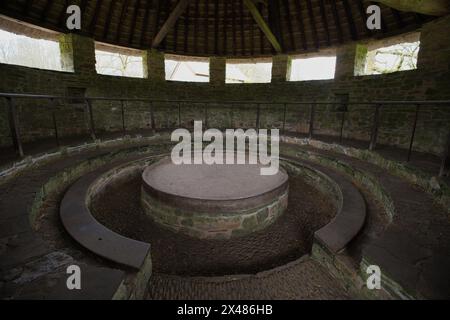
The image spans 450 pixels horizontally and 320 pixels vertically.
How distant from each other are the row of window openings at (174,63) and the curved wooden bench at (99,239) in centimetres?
1139

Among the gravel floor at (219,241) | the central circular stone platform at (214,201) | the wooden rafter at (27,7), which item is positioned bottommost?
the gravel floor at (219,241)

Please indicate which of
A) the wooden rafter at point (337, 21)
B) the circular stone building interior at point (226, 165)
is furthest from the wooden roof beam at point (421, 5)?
the wooden rafter at point (337, 21)

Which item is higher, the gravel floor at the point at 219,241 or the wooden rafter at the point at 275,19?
the wooden rafter at the point at 275,19

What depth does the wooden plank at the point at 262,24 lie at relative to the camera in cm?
725

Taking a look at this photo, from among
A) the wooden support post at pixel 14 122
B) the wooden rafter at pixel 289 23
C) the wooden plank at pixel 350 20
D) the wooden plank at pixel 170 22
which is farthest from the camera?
the wooden rafter at pixel 289 23

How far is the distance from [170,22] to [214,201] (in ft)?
23.0

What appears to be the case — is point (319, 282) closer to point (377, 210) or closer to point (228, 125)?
point (377, 210)

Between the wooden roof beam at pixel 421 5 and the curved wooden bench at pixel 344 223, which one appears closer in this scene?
the curved wooden bench at pixel 344 223

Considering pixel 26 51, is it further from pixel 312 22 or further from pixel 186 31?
pixel 312 22

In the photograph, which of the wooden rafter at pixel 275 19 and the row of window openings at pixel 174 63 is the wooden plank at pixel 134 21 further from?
the wooden rafter at pixel 275 19

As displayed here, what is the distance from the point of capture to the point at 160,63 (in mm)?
8766

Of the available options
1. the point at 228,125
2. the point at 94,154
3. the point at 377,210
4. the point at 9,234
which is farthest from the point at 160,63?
the point at 377,210

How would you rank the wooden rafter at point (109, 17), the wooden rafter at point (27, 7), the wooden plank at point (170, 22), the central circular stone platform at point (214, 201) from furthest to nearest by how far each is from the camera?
the wooden rafter at point (109, 17) → the wooden plank at point (170, 22) → the wooden rafter at point (27, 7) → the central circular stone platform at point (214, 201)

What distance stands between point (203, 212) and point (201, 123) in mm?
6937
